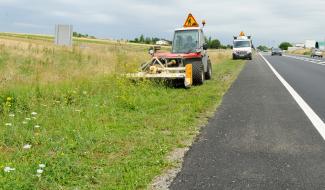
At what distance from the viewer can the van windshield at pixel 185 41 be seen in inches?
645

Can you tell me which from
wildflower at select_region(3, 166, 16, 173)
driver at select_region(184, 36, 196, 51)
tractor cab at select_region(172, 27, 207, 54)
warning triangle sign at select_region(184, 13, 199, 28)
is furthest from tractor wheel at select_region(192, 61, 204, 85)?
wildflower at select_region(3, 166, 16, 173)

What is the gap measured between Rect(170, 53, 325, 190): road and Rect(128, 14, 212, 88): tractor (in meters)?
4.01

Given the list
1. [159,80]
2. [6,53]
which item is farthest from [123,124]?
[6,53]

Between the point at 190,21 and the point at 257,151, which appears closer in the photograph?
the point at 257,151

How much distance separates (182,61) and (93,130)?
861 centimetres

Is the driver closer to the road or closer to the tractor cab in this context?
the tractor cab

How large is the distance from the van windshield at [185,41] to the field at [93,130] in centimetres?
361

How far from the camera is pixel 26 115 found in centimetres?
832

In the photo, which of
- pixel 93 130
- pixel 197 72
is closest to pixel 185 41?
pixel 197 72

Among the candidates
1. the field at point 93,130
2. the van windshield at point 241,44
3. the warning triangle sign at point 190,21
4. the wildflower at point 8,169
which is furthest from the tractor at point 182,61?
the van windshield at point 241,44

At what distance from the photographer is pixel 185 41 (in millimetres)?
16609

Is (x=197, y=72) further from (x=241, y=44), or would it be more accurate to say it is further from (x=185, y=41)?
(x=241, y=44)

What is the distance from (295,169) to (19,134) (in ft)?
13.1

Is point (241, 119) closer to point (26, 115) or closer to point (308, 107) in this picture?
point (308, 107)
